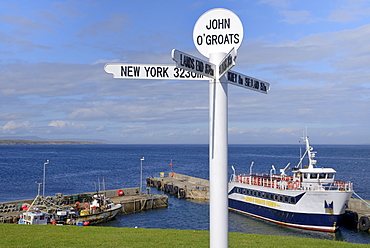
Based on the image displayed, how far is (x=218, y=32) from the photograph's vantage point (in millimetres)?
5168

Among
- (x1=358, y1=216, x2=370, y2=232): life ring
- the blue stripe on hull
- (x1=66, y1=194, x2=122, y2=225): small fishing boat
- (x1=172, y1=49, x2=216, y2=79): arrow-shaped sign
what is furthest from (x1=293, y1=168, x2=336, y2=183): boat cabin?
(x1=172, y1=49, x2=216, y2=79): arrow-shaped sign

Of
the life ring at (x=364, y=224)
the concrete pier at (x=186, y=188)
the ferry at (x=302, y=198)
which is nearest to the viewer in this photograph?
the ferry at (x=302, y=198)

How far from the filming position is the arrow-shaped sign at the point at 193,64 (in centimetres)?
421

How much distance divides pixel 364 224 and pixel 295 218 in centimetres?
627

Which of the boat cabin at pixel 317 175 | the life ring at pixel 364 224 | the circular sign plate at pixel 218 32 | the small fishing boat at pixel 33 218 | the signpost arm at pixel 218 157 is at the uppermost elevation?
the circular sign plate at pixel 218 32

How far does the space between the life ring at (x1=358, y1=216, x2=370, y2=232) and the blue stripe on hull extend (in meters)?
3.23

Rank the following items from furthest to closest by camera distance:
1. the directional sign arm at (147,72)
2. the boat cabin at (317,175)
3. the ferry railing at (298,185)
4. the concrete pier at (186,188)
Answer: the concrete pier at (186,188), the boat cabin at (317,175), the ferry railing at (298,185), the directional sign arm at (147,72)

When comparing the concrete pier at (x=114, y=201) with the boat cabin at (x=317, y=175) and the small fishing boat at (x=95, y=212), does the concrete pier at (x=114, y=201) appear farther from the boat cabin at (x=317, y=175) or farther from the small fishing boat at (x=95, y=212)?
the boat cabin at (x=317, y=175)

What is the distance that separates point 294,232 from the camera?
1296 inches

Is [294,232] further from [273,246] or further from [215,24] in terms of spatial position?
[215,24]

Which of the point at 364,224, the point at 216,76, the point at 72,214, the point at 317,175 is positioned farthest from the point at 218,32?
the point at 364,224

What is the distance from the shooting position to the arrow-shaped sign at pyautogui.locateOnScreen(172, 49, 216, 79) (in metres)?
4.21

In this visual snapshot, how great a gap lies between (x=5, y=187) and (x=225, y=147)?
72.9m

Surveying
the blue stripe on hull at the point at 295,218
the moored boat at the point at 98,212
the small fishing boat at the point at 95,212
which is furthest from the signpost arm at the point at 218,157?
the moored boat at the point at 98,212
